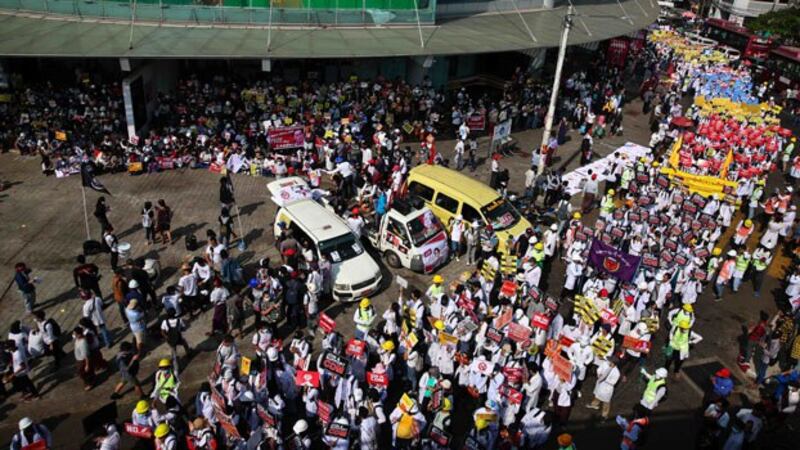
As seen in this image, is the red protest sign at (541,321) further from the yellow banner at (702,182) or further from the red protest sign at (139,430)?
the yellow banner at (702,182)

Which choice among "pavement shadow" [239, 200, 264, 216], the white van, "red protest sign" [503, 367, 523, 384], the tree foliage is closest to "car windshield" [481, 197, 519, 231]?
the white van

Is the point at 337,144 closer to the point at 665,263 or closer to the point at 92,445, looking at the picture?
the point at 665,263

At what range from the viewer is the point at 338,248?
49.2 ft

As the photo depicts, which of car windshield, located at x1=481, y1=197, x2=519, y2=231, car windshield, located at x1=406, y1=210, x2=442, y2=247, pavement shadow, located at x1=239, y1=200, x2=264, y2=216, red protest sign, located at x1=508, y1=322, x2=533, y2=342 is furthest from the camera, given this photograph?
pavement shadow, located at x1=239, y1=200, x2=264, y2=216

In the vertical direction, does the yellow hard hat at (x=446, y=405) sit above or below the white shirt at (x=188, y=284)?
above

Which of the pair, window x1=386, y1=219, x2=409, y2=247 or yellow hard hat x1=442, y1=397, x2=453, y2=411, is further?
window x1=386, y1=219, x2=409, y2=247

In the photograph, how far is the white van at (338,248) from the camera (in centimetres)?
1459

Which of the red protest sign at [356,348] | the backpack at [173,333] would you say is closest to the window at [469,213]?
the red protest sign at [356,348]

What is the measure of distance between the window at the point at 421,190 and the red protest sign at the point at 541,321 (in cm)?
638

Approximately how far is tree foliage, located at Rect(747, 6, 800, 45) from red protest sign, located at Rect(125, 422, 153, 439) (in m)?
63.1

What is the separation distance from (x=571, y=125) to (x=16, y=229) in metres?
25.1

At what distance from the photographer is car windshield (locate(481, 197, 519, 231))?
54.4ft

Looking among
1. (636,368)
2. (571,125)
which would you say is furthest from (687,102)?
(636,368)

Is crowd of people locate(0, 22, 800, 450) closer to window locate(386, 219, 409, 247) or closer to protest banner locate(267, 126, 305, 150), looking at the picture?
protest banner locate(267, 126, 305, 150)
